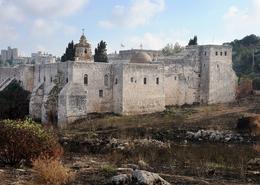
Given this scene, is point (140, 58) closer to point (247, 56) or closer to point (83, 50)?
point (83, 50)

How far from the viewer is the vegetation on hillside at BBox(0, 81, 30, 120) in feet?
131

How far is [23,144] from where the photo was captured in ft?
54.0

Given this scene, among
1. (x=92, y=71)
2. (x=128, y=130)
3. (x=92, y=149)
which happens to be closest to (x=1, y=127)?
(x=92, y=149)

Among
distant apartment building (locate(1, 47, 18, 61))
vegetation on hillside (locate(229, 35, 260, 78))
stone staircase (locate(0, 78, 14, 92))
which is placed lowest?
stone staircase (locate(0, 78, 14, 92))

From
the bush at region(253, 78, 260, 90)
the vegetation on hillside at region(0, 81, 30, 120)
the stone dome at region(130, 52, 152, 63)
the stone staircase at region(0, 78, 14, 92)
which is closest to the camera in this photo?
the vegetation on hillside at region(0, 81, 30, 120)

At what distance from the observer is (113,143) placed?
27297mm

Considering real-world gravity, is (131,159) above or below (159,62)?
below

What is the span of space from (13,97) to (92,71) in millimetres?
8107

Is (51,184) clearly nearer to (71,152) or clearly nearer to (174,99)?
(71,152)

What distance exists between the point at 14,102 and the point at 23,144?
25916mm

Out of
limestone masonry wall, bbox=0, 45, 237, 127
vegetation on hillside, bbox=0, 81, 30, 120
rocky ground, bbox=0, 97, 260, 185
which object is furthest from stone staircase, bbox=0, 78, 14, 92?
rocky ground, bbox=0, 97, 260, 185

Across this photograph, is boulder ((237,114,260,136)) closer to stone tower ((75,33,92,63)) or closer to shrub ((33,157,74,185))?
stone tower ((75,33,92,63))

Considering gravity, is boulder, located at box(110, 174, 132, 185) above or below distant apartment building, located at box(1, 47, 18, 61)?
below

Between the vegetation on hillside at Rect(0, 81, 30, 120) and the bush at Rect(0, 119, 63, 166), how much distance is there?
2336 centimetres
